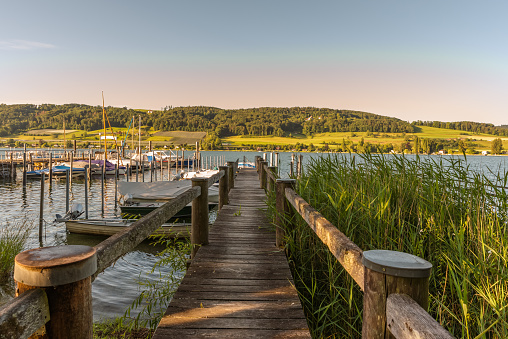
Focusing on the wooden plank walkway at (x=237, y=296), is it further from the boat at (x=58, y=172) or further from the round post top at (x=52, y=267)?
the boat at (x=58, y=172)

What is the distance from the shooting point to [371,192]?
13.1 feet

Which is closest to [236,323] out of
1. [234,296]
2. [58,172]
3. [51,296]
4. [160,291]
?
[234,296]

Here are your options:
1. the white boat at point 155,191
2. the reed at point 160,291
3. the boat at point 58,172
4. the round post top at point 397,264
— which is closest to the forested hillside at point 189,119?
the boat at point 58,172

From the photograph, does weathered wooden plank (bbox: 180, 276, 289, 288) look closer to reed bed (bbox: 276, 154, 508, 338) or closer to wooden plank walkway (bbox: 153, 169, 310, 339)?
wooden plank walkway (bbox: 153, 169, 310, 339)

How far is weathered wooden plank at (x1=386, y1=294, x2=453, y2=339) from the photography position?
3.06 feet

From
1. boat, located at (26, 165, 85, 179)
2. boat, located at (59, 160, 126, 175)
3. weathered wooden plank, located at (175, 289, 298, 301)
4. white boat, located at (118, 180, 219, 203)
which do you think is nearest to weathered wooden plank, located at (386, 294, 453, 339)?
weathered wooden plank, located at (175, 289, 298, 301)

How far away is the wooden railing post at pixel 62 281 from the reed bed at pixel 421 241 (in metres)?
1.98

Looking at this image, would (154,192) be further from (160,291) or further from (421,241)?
(421,241)

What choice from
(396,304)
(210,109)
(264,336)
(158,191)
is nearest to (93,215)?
(158,191)

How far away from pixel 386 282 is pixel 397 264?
85 millimetres

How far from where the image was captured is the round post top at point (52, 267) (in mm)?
1101

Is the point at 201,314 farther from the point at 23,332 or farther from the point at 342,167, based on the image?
the point at 342,167

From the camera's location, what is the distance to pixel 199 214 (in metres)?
4.64

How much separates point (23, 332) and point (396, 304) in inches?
48.6
